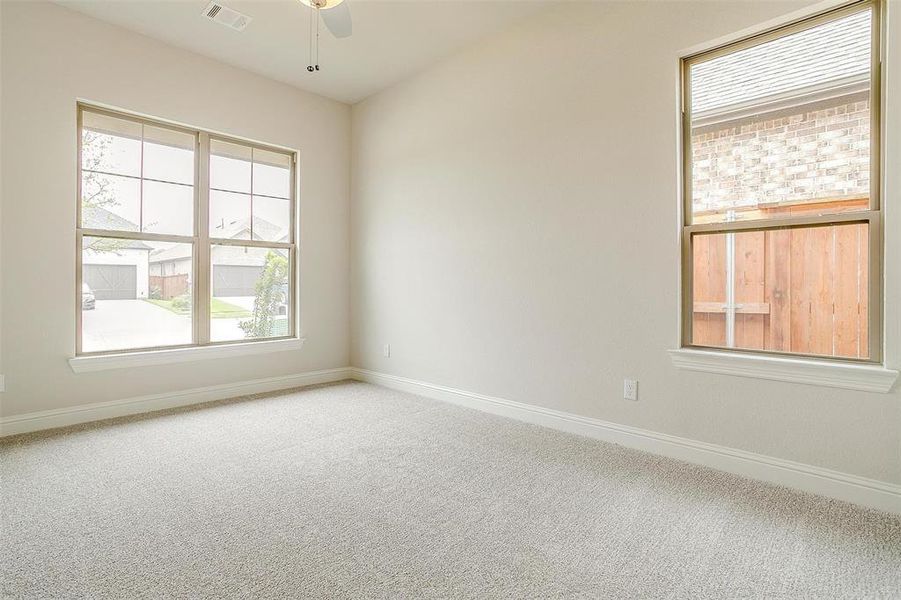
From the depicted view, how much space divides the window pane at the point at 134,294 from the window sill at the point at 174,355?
132mm

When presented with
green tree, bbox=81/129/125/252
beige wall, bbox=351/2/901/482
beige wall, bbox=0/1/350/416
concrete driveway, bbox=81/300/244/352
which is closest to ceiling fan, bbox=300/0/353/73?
beige wall, bbox=351/2/901/482

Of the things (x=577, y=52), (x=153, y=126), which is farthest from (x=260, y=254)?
(x=577, y=52)

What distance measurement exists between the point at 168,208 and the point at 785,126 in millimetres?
4561

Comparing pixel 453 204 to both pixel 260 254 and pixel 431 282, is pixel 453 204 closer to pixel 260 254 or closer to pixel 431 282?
pixel 431 282

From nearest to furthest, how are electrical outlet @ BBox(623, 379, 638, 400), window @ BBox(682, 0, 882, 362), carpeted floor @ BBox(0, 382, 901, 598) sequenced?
carpeted floor @ BBox(0, 382, 901, 598), window @ BBox(682, 0, 882, 362), electrical outlet @ BBox(623, 379, 638, 400)

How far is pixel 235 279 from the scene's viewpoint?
446cm

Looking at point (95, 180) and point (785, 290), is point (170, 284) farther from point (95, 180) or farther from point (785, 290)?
point (785, 290)

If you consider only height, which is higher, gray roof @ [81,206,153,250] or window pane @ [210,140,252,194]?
window pane @ [210,140,252,194]

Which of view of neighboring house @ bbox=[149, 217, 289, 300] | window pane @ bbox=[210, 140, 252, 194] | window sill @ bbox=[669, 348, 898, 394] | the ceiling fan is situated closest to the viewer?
window sill @ bbox=[669, 348, 898, 394]

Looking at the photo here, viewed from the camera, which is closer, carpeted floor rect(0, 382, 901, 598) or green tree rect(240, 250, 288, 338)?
carpeted floor rect(0, 382, 901, 598)

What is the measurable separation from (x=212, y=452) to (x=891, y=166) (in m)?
3.98

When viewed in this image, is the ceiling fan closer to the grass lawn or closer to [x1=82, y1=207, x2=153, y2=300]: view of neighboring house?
[x1=82, y1=207, x2=153, y2=300]: view of neighboring house

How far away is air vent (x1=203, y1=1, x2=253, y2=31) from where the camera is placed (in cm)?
334

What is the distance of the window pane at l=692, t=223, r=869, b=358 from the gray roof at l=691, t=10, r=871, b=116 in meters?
0.77
